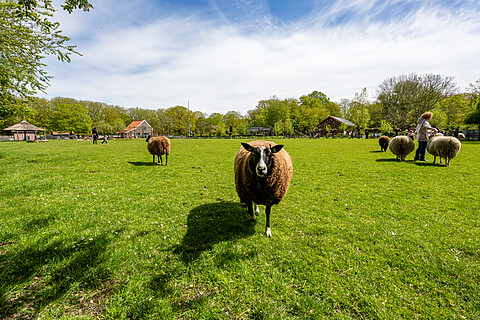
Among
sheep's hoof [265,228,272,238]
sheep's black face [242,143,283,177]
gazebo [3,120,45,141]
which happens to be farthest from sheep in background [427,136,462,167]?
gazebo [3,120,45,141]

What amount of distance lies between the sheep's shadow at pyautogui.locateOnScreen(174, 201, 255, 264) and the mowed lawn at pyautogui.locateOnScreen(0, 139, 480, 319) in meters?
0.04

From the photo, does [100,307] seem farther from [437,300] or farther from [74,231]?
[437,300]

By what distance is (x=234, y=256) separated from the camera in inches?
163

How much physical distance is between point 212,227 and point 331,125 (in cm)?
9908

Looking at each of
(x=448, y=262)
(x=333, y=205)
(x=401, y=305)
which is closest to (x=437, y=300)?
(x=401, y=305)

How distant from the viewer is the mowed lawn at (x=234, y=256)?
2.97 m

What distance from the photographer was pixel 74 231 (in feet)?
15.9

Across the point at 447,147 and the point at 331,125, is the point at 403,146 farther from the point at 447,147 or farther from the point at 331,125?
the point at 331,125

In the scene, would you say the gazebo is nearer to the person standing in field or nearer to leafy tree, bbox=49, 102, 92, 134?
leafy tree, bbox=49, 102, 92, 134

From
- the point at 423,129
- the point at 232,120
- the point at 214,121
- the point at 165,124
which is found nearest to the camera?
the point at 423,129

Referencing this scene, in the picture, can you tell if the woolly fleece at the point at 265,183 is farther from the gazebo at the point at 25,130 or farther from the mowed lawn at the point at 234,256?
the gazebo at the point at 25,130

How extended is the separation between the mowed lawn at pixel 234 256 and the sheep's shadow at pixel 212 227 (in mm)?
40

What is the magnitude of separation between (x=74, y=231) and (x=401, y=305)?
707 cm

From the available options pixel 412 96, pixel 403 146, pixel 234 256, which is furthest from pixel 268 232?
pixel 412 96
